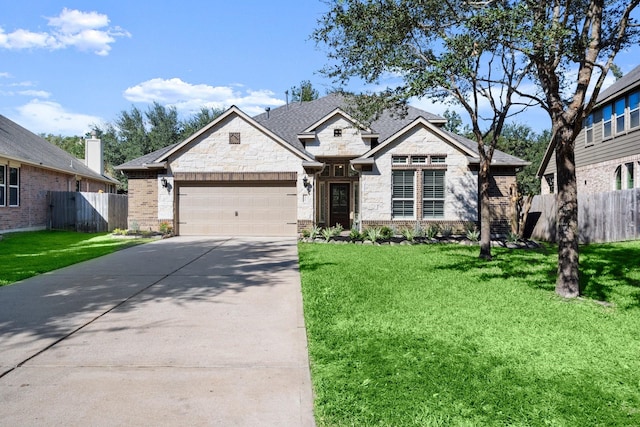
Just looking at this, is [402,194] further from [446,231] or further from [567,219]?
[567,219]

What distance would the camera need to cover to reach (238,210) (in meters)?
17.4

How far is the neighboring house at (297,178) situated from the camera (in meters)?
16.5

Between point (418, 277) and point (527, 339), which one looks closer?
point (527, 339)

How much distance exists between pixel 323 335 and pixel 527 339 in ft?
7.60

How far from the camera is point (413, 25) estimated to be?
387 inches

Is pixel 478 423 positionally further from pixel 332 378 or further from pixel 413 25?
pixel 413 25

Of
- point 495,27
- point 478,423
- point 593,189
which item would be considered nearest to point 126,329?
point 478,423

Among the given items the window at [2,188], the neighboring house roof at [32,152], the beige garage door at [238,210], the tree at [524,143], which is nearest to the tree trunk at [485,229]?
the beige garage door at [238,210]

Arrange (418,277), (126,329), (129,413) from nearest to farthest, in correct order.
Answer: (129,413) < (126,329) < (418,277)

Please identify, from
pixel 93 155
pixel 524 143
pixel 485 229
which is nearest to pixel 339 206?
pixel 485 229

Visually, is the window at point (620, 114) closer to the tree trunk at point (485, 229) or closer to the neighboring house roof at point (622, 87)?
the neighboring house roof at point (622, 87)

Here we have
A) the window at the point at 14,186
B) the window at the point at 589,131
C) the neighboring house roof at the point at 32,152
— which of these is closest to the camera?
the window at the point at 14,186

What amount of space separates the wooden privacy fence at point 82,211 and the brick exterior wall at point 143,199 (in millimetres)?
3824

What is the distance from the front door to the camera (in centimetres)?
1933
